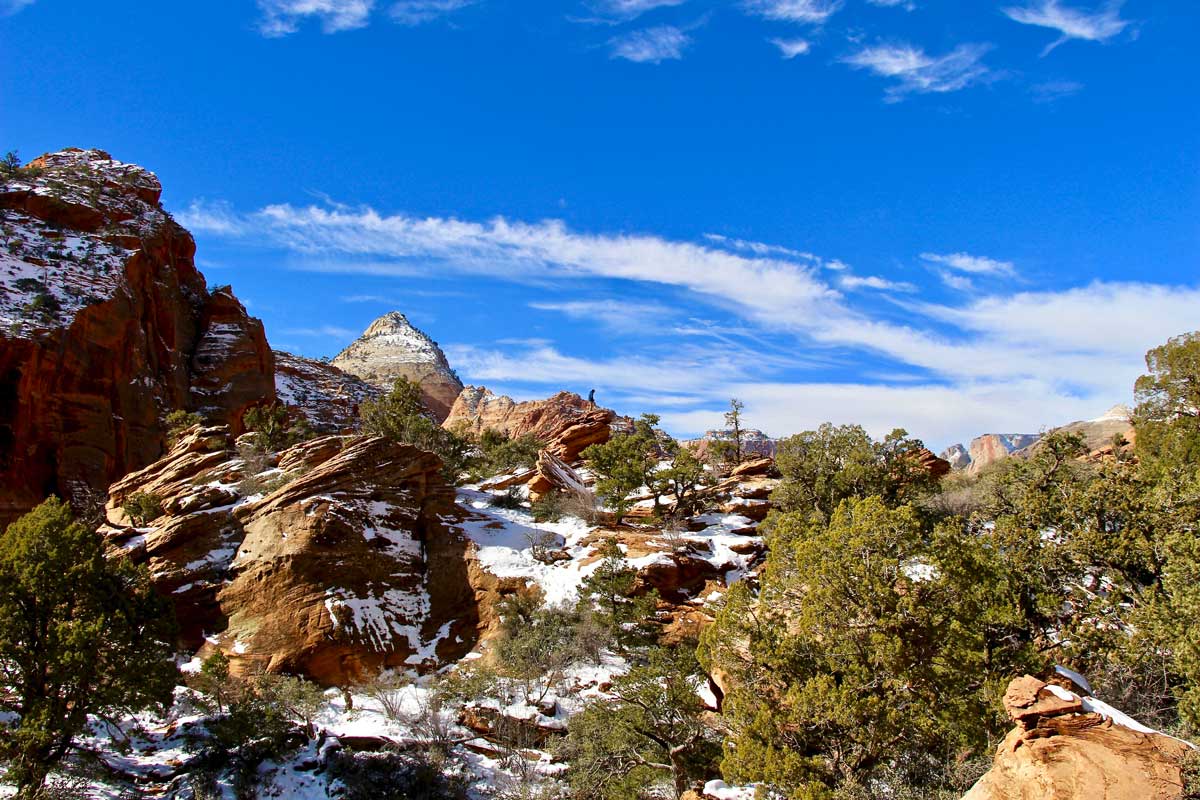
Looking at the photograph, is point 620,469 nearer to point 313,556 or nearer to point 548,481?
point 548,481

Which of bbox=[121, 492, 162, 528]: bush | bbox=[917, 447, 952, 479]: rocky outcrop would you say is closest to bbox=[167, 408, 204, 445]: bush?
bbox=[121, 492, 162, 528]: bush

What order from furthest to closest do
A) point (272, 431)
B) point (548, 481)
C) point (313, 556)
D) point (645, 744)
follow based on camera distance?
point (272, 431) < point (548, 481) < point (313, 556) < point (645, 744)

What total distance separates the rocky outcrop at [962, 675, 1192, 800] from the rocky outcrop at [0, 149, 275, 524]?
48.2 meters

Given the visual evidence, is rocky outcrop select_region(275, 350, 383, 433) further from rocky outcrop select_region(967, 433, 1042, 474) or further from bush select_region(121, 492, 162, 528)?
rocky outcrop select_region(967, 433, 1042, 474)

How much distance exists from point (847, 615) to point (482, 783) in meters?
12.1

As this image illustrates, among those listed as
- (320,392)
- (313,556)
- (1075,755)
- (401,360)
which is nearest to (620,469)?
(313,556)

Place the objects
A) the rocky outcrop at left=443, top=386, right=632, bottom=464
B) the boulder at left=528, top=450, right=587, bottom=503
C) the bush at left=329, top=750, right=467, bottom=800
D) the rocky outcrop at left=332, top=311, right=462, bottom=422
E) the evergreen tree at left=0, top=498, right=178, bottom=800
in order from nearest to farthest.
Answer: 1. the evergreen tree at left=0, top=498, right=178, bottom=800
2. the bush at left=329, top=750, right=467, bottom=800
3. the boulder at left=528, top=450, right=587, bottom=503
4. the rocky outcrop at left=443, top=386, right=632, bottom=464
5. the rocky outcrop at left=332, top=311, right=462, bottom=422

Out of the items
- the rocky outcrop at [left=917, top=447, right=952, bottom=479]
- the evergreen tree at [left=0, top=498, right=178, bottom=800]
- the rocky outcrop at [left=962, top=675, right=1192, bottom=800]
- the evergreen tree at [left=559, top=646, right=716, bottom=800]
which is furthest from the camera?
the rocky outcrop at [left=917, top=447, right=952, bottom=479]

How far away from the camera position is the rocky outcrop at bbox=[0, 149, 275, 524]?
1538 inches

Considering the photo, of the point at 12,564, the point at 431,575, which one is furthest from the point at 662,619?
the point at 12,564

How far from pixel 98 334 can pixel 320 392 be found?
90.0 ft

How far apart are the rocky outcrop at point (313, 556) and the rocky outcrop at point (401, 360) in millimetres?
65907

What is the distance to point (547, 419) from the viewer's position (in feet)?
243

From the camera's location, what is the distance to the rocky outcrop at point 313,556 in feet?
80.9
